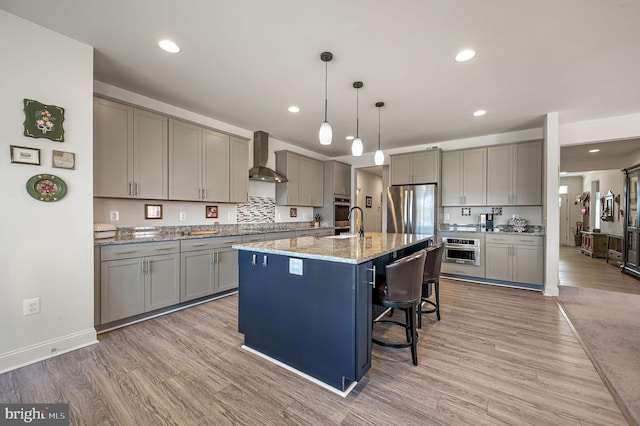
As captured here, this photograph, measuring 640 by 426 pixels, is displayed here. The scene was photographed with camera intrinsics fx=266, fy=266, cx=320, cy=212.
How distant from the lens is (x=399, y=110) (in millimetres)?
3617

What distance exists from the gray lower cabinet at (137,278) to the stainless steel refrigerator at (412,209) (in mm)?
3788

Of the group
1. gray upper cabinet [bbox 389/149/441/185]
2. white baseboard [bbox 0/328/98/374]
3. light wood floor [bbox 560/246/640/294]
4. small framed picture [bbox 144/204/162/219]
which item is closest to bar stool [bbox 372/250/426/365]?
white baseboard [bbox 0/328/98/374]

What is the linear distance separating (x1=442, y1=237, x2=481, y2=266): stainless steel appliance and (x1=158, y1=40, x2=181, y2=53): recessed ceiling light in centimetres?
442

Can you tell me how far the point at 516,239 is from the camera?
13.7 ft

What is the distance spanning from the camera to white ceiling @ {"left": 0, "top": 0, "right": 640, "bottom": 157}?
1869 millimetres

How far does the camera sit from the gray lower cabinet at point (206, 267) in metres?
3.17

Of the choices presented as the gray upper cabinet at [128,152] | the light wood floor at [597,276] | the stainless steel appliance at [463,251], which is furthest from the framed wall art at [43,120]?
the light wood floor at [597,276]

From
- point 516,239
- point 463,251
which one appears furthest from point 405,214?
point 516,239

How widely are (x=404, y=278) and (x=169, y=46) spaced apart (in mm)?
2710

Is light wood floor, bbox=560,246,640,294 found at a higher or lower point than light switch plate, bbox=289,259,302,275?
lower

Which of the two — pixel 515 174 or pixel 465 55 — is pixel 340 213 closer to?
pixel 515 174

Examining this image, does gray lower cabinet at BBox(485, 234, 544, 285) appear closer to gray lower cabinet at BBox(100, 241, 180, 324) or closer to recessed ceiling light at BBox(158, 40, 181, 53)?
gray lower cabinet at BBox(100, 241, 180, 324)

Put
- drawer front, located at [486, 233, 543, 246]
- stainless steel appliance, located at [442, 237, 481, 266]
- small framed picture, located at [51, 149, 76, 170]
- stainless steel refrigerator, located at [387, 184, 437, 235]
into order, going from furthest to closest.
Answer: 1. stainless steel refrigerator, located at [387, 184, 437, 235]
2. stainless steel appliance, located at [442, 237, 481, 266]
3. drawer front, located at [486, 233, 543, 246]
4. small framed picture, located at [51, 149, 76, 170]

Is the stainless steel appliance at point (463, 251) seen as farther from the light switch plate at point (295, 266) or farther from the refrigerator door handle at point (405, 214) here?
the light switch plate at point (295, 266)
